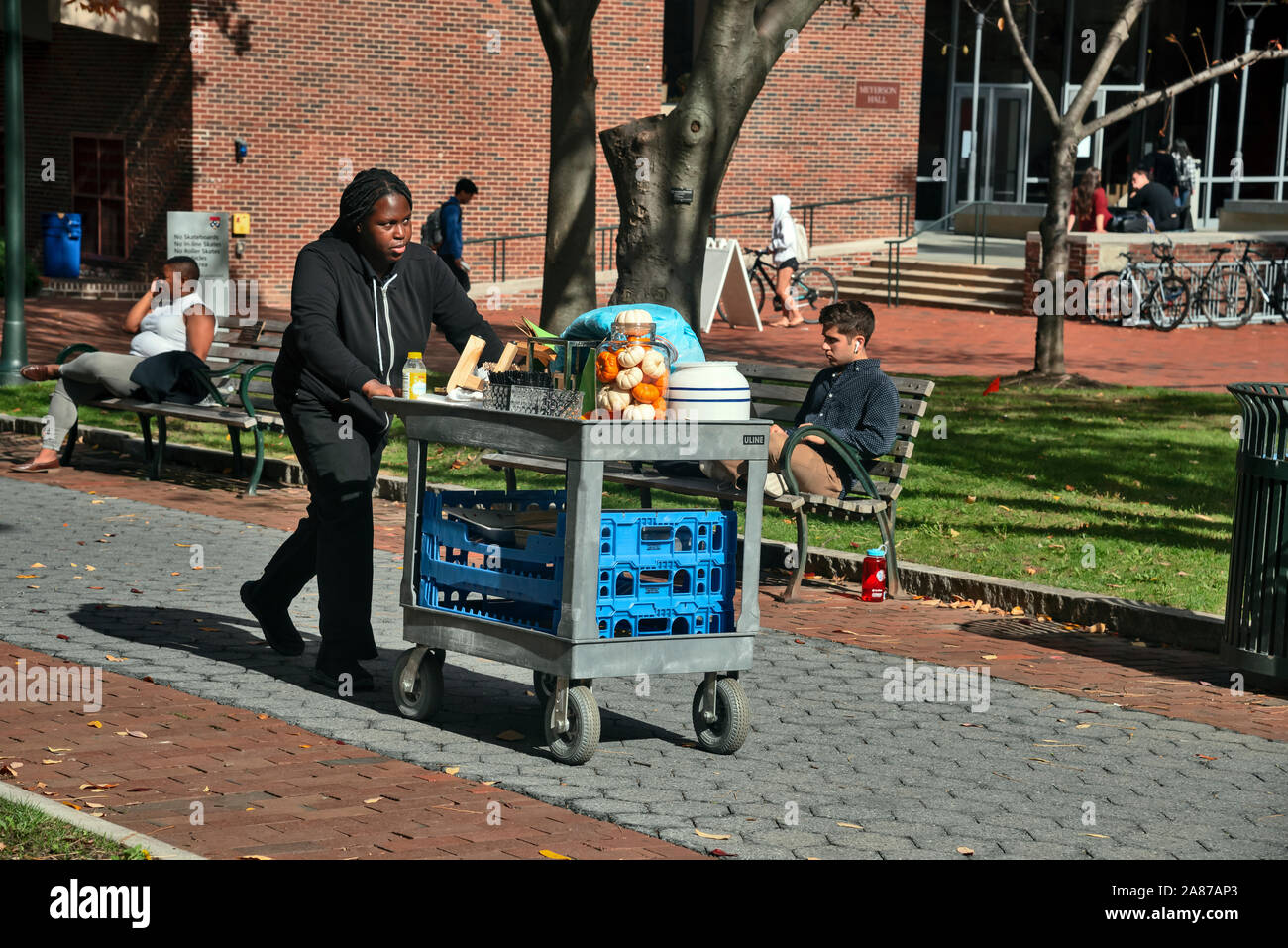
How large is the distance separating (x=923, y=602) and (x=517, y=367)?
3.26 metres

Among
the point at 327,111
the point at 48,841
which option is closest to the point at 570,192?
the point at 48,841

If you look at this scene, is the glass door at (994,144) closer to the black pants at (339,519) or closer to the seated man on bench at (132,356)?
the seated man on bench at (132,356)

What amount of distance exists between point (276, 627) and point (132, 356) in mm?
5659

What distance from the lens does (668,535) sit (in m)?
6.13

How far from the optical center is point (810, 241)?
33656 millimetres

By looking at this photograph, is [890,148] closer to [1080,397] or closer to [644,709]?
[1080,397]

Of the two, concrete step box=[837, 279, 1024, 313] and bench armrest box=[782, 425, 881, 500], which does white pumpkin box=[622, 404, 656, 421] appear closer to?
bench armrest box=[782, 425, 881, 500]

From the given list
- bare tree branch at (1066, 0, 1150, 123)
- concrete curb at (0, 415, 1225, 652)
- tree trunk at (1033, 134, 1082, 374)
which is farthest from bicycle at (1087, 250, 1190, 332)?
concrete curb at (0, 415, 1225, 652)

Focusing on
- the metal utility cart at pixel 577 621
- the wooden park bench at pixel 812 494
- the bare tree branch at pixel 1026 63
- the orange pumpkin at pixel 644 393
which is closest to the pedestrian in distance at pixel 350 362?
the metal utility cart at pixel 577 621

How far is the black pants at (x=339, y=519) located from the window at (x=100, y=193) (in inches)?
896

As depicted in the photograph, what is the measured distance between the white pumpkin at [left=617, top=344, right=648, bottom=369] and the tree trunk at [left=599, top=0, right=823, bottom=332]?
6356mm

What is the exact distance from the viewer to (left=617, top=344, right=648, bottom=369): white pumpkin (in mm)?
6012

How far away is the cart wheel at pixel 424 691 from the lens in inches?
250

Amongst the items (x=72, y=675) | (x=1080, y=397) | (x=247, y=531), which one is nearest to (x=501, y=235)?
(x=1080, y=397)
